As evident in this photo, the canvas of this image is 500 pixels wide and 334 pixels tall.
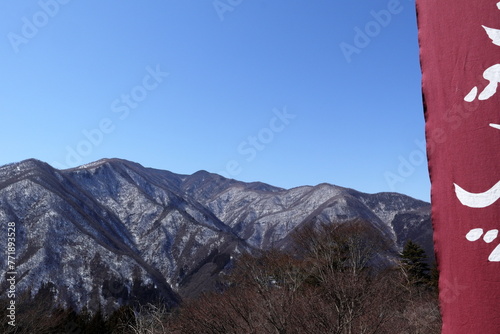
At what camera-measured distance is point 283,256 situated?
30.1 metres

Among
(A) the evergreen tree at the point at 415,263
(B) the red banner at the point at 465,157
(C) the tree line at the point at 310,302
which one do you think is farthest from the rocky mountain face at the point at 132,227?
(B) the red banner at the point at 465,157

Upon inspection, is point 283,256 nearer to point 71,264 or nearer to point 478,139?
point 478,139

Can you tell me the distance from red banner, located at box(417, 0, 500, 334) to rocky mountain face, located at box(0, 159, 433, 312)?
36.8 m

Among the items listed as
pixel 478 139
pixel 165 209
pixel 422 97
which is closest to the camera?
pixel 478 139

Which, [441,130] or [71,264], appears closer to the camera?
[441,130]

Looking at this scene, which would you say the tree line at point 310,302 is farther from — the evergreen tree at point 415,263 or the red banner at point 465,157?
the red banner at point 465,157

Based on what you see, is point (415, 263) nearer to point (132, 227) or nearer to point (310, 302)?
point (310, 302)

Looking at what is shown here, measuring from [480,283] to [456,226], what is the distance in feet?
1.14

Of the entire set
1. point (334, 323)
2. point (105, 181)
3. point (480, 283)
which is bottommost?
point (334, 323)

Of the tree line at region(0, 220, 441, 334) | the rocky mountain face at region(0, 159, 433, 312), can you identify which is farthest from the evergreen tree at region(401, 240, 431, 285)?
the rocky mountain face at region(0, 159, 433, 312)

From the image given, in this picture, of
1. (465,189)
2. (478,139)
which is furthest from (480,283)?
(478,139)

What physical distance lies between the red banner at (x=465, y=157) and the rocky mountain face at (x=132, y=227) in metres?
36.8

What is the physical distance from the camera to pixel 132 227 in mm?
107500

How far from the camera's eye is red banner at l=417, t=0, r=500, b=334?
232 centimetres
